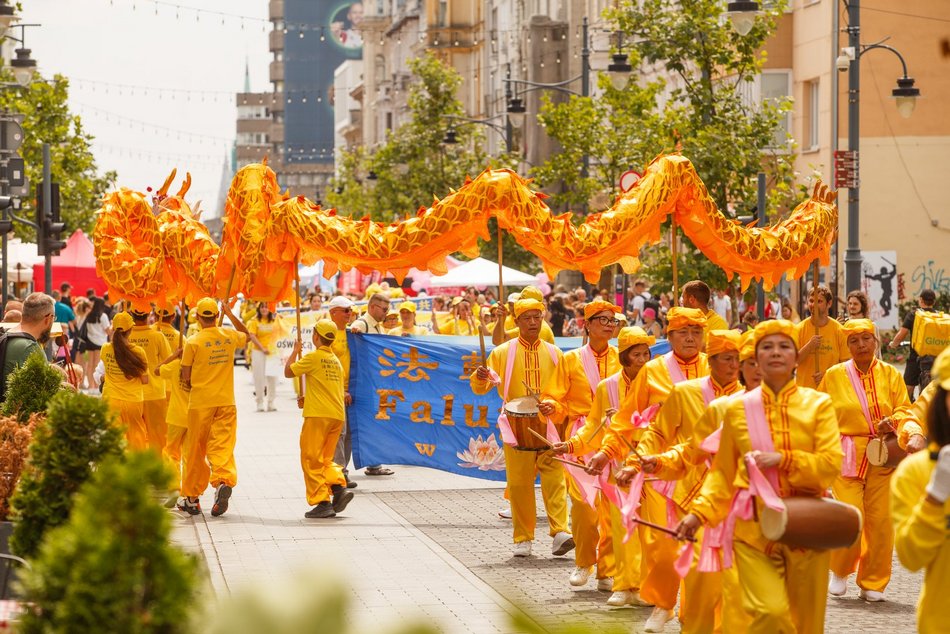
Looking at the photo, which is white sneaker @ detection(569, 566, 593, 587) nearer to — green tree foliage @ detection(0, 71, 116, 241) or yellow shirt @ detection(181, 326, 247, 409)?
yellow shirt @ detection(181, 326, 247, 409)

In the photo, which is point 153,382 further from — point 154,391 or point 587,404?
point 587,404

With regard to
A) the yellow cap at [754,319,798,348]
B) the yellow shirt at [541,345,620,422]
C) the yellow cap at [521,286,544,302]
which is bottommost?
the yellow shirt at [541,345,620,422]

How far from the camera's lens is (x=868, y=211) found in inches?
1419

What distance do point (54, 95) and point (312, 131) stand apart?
13578 centimetres

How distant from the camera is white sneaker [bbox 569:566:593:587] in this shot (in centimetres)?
1055

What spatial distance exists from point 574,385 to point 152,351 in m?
5.06

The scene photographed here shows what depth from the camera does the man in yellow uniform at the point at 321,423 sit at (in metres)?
13.6

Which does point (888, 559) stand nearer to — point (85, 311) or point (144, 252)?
point (144, 252)

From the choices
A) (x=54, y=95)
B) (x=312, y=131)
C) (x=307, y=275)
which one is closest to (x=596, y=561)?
(x=54, y=95)

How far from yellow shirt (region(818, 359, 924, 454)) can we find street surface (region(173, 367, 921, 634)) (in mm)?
1028

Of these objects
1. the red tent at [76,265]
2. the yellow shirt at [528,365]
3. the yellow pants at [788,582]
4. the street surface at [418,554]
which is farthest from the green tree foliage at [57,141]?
the yellow pants at [788,582]

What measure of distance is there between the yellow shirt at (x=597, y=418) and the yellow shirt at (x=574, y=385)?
2.64ft

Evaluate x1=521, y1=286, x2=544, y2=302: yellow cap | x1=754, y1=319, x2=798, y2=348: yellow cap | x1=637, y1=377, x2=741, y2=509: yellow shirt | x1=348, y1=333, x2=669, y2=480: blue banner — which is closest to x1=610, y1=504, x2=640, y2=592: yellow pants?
x1=637, y1=377, x2=741, y2=509: yellow shirt

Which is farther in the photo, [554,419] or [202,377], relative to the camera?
[202,377]
